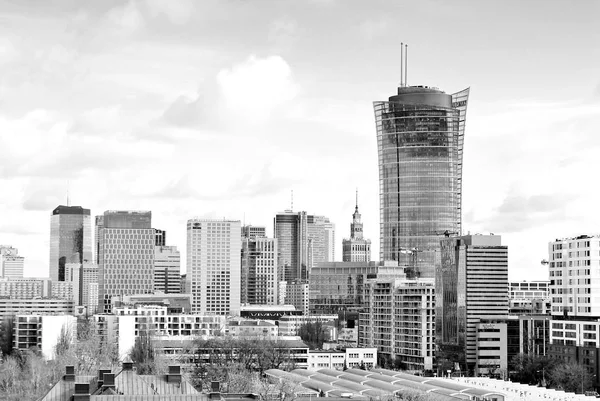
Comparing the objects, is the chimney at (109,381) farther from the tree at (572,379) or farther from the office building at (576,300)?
the office building at (576,300)

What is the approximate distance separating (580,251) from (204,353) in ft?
194

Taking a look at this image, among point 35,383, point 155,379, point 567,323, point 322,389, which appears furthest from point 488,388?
point 155,379

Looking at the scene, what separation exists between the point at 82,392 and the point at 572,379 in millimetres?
101202

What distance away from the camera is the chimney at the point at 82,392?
261ft

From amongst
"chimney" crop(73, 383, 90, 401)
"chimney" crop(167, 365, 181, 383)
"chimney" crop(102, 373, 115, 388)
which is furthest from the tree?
"chimney" crop(73, 383, 90, 401)

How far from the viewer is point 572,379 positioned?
168 metres

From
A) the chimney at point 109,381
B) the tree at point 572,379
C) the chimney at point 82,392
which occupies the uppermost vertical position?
the chimney at point 109,381

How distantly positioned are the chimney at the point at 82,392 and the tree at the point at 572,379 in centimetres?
9751

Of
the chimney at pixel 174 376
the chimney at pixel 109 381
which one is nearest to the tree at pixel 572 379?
the chimney at pixel 174 376

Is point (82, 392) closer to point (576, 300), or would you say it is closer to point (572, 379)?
point (572, 379)

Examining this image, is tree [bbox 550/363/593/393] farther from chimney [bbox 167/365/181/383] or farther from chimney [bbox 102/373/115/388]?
chimney [bbox 102/373/115/388]

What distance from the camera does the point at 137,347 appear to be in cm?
18362

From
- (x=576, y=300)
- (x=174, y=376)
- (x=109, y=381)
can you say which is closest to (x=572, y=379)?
(x=576, y=300)

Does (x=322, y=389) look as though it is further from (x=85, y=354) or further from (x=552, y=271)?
(x=552, y=271)
